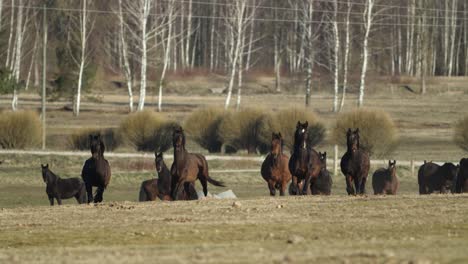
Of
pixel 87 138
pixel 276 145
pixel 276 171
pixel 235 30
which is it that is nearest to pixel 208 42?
pixel 235 30

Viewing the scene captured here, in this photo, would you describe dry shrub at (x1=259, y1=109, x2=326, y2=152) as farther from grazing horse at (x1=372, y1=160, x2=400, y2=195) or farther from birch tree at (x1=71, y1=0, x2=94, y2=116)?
grazing horse at (x1=372, y1=160, x2=400, y2=195)

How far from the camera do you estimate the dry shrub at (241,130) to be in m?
55.7

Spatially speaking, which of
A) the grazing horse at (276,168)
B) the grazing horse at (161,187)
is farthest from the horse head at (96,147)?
the grazing horse at (276,168)

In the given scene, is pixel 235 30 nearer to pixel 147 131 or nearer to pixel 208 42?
pixel 147 131

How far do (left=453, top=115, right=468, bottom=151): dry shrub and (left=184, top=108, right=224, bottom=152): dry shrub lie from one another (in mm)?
10288

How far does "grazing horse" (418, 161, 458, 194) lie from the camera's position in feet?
111

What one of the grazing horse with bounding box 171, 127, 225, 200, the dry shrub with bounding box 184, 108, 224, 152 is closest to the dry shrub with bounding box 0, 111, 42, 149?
the dry shrub with bounding box 184, 108, 224, 152

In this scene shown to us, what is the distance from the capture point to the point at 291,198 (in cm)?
2495

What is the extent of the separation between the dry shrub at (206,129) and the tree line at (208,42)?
10650mm

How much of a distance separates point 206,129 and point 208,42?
239ft

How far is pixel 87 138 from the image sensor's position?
179 feet

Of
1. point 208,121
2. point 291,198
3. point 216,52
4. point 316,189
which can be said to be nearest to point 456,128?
→ point 208,121

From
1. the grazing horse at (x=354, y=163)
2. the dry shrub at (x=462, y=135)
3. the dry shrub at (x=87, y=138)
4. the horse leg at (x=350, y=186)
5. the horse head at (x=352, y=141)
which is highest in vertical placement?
the horse head at (x=352, y=141)

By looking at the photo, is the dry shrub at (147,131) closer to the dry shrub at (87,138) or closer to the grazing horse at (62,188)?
the dry shrub at (87,138)
